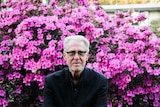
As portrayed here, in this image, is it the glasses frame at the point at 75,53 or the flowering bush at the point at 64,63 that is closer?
the glasses frame at the point at 75,53

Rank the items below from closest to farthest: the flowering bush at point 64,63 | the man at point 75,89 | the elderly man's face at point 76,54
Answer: the elderly man's face at point 76,54
the man at point 75,89
the flowering bush at point 64,63

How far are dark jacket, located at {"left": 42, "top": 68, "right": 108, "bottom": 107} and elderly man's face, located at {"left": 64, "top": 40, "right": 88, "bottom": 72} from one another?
15cm

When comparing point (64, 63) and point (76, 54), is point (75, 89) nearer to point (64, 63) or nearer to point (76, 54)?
point (76, 54)

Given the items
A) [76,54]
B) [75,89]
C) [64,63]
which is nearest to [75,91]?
[75,89]

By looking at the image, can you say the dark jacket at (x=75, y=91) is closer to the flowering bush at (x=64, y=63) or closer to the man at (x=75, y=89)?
the man at (x=75, y=89)

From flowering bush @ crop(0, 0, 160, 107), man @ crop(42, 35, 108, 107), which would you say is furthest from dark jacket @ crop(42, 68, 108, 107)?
flowering bush @ crop(0, 0, 160, 107)

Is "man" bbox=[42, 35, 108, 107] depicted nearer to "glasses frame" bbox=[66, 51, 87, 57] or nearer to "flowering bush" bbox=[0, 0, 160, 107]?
"glasses frame" bbox=[66, 51, 87, 57]

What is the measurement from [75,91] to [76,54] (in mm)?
344

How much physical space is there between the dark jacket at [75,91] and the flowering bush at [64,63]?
0.73m

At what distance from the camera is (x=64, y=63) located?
12.9 feet

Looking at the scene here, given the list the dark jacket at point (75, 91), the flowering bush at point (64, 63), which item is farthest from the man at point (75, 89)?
the flowering bush at point (64, 63)

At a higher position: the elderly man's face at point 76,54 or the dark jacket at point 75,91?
the elderly man's face at point 76,54

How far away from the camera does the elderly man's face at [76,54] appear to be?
2.92m

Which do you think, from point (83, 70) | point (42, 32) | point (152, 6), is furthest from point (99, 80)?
point (152, 6)
